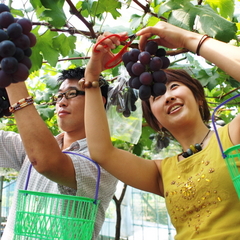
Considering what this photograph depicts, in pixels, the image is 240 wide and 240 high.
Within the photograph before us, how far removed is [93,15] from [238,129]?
884 millimetres

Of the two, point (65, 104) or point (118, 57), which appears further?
point (65, 104)

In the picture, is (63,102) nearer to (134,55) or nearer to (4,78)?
(134,55)

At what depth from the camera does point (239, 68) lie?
0.95m

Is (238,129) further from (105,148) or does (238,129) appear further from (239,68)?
(105,148)

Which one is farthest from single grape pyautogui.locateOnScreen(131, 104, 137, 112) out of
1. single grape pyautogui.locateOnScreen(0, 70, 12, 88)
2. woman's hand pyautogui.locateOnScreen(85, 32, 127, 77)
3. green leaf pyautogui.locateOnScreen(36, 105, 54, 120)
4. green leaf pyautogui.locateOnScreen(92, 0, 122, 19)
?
green leaf pyautogui.locateOnScreen(36, 105, 54, 120)

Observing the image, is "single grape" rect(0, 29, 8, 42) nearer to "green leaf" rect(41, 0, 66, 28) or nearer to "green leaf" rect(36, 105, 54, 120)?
"green leaf" rect(41, 0, 66, 28)

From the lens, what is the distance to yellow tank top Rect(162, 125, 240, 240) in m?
1.09

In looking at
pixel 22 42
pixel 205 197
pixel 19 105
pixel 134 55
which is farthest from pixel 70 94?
pixel 205 197

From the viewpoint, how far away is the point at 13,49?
87cm

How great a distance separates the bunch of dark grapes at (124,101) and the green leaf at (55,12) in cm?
45

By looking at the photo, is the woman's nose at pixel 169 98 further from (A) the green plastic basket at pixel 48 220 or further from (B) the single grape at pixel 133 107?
(A) the green plastic basket at pixel 48 220

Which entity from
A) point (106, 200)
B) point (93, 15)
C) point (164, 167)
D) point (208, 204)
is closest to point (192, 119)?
point (164, 167)

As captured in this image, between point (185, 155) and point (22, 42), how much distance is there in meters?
0.78

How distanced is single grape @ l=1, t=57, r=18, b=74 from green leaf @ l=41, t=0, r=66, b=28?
67 centimetres
